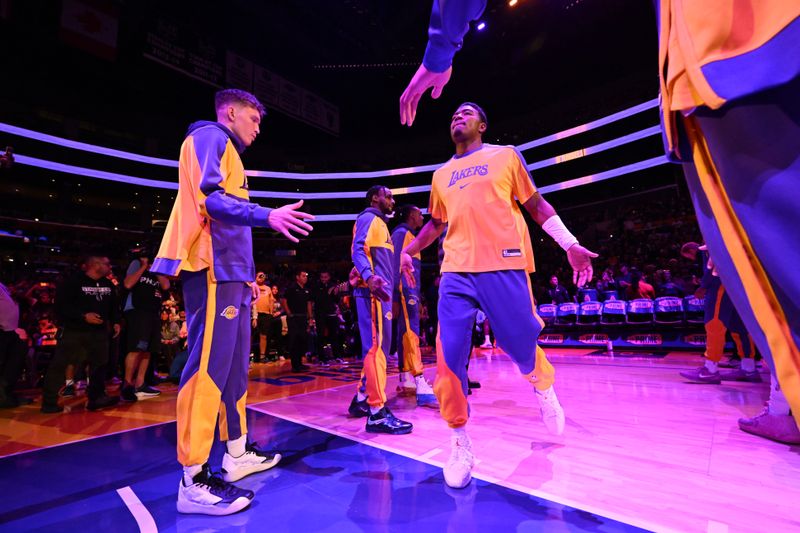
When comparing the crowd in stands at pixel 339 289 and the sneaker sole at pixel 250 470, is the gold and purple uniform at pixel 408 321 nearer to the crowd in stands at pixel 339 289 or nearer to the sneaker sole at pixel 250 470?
the crowd in stands at pixel 339 289

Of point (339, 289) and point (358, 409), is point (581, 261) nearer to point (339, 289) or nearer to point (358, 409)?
point (358, 409)

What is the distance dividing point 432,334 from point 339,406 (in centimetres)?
620

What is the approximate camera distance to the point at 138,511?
1.91 meters

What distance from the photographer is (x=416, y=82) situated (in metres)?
1.68

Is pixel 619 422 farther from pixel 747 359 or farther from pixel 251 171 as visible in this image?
pixel 251 171

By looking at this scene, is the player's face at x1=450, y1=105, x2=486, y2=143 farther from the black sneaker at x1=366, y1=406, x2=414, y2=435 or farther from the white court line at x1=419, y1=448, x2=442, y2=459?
the black sneaker at x1=366, y1=406, x2=414, y2=435

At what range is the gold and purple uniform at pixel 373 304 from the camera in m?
3.27

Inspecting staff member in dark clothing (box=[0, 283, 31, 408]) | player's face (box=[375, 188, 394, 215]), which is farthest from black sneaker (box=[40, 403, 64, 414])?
player's face (box=[375, 188, 394, 215])

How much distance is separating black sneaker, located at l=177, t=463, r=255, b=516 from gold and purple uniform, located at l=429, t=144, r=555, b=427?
3.83ft

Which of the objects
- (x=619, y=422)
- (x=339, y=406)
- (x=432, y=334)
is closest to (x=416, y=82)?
(x=619, y=422)

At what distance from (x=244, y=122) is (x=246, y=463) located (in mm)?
2164

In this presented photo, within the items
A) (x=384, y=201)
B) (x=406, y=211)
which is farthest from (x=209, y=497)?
(x=406, y=211)

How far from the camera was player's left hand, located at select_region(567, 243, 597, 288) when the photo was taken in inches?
80.7

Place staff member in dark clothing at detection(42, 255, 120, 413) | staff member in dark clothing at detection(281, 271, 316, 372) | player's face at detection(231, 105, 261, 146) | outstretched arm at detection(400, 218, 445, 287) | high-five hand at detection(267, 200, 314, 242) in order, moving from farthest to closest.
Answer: staff member in dark clothing at detection(281, 271, 316, 372) → staff member in dark clothing at detection(42, 255, 120, 413) → outstretched arm at detection(400, 218, 445, 287) → player's face at detection(231, 105, 261, 146) → high-five hand at detection(267, 200, 314, 242)
